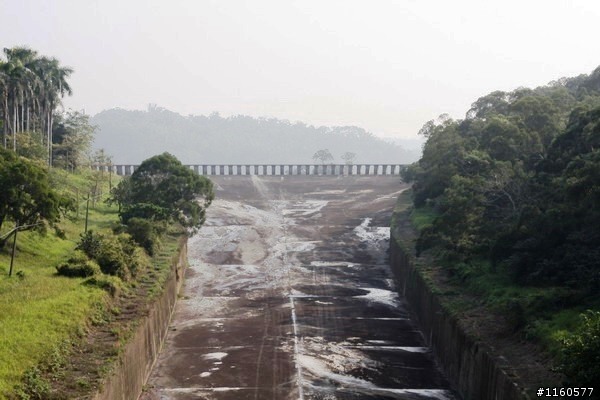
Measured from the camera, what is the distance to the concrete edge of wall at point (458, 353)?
20844 millimetres

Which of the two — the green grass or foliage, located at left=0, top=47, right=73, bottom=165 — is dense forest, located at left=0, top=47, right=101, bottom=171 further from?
the green grass

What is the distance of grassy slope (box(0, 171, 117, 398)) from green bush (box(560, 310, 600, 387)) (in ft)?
44.9

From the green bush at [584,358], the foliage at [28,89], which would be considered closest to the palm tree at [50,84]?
the foliage at [28,89]

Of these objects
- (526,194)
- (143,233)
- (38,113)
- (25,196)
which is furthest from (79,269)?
(38,113)

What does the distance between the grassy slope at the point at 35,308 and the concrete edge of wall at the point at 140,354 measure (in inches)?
76.2

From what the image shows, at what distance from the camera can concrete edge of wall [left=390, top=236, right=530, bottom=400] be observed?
20.8 metres

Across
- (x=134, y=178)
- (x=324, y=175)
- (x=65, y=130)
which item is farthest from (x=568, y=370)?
(x=324, y=175)

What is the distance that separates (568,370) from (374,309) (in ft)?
69.6

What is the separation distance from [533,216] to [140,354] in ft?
55.5

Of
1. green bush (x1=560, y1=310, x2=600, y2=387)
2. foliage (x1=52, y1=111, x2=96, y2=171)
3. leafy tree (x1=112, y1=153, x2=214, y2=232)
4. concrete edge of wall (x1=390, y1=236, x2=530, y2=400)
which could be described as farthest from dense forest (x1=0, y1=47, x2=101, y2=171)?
green bush (x1=560, y1=310, x2=600, y2=387)

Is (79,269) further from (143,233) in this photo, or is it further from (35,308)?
(143,233)

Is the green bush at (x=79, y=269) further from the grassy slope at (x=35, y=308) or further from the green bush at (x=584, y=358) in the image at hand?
the green bush at (x=584, y=358)

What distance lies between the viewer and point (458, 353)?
2583cm

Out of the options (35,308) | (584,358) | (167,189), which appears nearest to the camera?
(584,358)
